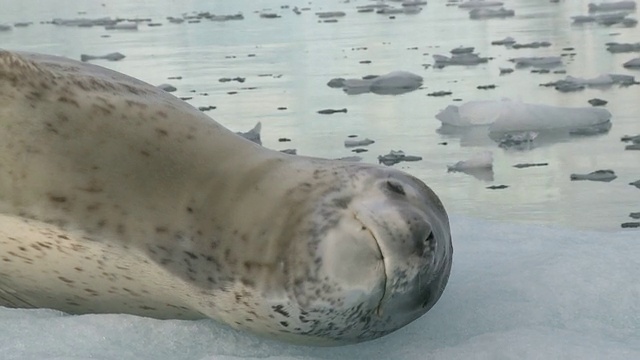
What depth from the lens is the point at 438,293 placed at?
85.0 inches

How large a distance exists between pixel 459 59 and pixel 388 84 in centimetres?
160

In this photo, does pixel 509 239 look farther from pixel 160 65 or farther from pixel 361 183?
pixel 160 65

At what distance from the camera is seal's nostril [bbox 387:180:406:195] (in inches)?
83.3

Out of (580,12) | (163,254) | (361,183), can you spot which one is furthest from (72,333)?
(580,12)

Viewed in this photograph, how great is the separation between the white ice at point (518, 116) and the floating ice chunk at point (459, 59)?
2.81 m

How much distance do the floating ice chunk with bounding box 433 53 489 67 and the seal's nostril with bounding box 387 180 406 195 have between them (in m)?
6.84

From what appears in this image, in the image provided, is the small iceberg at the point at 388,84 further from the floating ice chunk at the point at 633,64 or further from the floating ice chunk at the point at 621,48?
the floating ice chunk at the point at 621,48

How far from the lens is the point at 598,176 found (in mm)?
4547

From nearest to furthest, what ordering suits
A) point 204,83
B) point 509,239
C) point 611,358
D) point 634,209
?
point 611,358 < point 509,239 < point 634,209 < point 204,83

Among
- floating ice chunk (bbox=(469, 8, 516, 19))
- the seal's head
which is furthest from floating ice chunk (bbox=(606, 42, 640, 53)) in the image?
the seal's head

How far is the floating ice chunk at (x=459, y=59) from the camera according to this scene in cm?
895

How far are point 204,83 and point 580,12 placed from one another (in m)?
7.56

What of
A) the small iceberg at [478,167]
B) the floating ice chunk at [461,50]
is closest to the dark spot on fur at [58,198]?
the small iceberg at [478,167]

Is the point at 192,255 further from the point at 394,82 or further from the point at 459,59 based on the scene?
the point at 459,59
